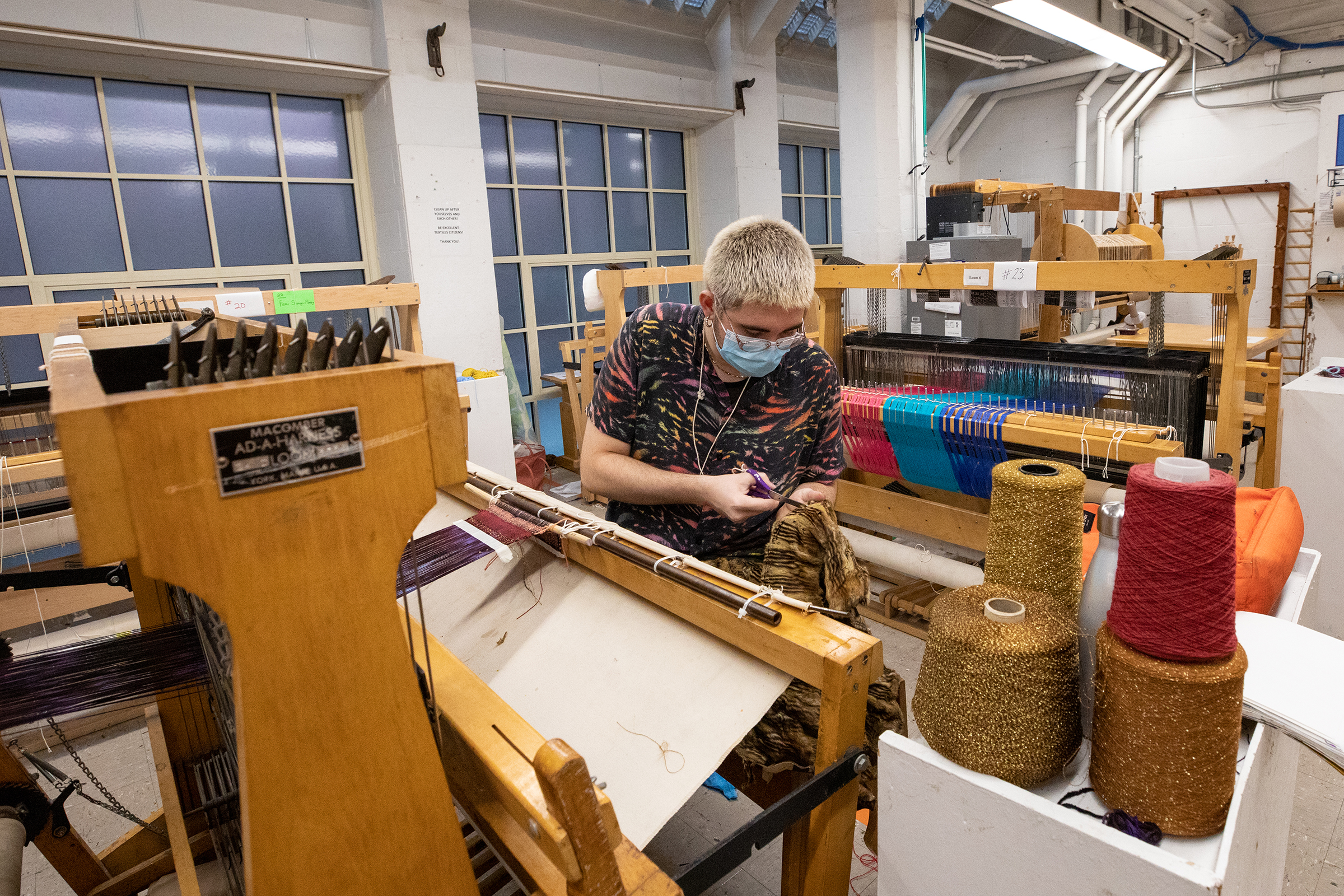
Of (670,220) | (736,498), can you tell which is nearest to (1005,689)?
(736,498)

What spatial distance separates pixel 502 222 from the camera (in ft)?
19.2

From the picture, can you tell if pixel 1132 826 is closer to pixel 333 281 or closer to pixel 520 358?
pixel 333 281

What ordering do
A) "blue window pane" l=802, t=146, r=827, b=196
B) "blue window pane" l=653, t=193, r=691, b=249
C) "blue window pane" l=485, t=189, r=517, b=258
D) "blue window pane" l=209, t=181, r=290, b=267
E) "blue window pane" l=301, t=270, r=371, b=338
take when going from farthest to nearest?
1. "blue window pane" l=802, t=146, r=827, b=196
2. "blue window pane" l=653, t=193, r=691, b=249
3. "blue window pane" l=485, t=189, r=517, b=258
4. "blue window pane" l=301, t=270, r=371, b=338
5. "blue window pane" l=209, t=181, r=290, b=267

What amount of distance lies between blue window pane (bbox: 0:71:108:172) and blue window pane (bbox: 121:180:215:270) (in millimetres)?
231

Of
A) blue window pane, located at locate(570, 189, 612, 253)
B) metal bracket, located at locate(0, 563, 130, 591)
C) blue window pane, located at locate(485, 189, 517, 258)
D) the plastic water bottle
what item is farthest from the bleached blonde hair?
blue window pane, located at locate(570, 189, 612, 253)

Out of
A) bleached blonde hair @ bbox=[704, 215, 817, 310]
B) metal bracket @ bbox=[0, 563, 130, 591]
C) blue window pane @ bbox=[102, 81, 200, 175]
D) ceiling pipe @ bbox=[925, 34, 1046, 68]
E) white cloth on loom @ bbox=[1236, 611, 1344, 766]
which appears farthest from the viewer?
ceiling pipe @ bbox=[925, 34, 1046, 68]

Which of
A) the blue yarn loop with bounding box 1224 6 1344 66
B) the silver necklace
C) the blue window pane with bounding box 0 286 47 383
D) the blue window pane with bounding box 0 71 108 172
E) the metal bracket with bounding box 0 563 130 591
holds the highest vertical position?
the blue yarn loop with bounding box 1224 6 1344 66

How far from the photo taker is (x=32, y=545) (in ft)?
7.56

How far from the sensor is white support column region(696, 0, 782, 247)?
6.18 meters

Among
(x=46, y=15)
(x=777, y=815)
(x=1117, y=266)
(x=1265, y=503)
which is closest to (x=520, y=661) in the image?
(x=777, y=815)

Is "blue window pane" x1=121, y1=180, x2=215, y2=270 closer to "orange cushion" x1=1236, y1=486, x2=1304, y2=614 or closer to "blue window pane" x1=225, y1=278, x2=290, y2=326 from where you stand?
"blue window pane" x1=225, y1=278, x2=290, y2=326

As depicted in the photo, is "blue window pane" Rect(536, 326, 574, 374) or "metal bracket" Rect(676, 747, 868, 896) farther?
"blue window pane" Rect(536, 326, 574, 374)

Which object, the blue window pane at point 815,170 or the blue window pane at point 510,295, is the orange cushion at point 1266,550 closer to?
the blue window pane at point 510,295

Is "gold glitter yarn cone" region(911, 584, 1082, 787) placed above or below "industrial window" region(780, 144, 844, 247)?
below
